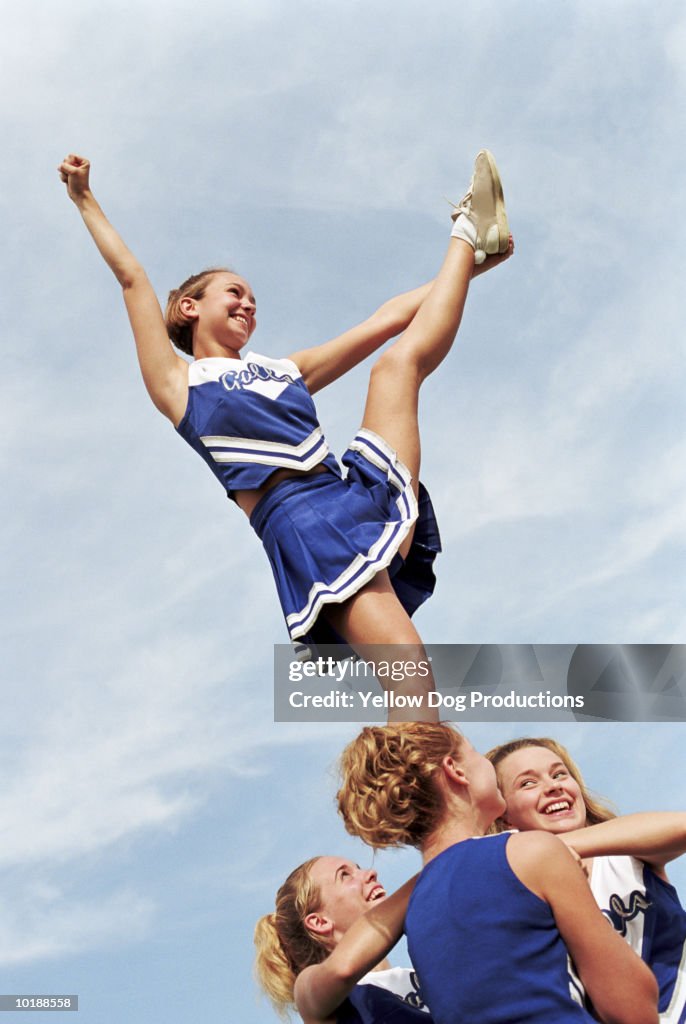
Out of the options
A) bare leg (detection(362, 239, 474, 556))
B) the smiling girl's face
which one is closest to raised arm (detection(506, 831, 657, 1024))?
bare leg (detection(362, 239, 474, 556))

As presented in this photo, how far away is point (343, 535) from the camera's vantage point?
414 cm

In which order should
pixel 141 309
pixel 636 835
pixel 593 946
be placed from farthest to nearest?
pixel 141 309 → pixel 636 835 → pixel 593 946

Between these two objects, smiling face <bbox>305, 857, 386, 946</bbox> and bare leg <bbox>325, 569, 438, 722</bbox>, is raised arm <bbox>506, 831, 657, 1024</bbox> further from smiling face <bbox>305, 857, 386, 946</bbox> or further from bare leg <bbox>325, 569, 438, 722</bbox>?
smiling face <bbox>305, 857, 386, 946</bbox>

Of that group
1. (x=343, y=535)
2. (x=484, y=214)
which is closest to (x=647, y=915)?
(x=343, y=535)

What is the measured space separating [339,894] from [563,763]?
0.82 m

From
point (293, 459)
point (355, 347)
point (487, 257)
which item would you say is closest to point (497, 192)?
point (487, 257)

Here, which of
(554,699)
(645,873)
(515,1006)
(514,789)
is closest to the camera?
(515,1006)

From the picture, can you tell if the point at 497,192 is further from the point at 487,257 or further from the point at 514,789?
the point at 514,789

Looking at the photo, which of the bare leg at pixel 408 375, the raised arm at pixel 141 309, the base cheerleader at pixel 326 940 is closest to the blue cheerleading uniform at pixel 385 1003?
the base cheerleader at pixel 326 940

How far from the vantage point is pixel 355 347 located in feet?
16.2

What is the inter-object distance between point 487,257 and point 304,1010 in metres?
2.94

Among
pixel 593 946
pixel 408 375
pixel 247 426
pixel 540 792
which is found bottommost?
pixel 593 946

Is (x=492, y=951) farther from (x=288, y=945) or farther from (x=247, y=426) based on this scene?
(x=247, y=426)

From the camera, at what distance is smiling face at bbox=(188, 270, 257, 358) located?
15.6 ft
